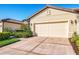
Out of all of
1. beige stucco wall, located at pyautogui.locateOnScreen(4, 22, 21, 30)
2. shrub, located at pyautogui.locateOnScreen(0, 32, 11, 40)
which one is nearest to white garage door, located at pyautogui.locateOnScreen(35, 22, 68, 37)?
beige stucco wall, located at pyautogui.locateOnScreen(4, 22, 21, 30)

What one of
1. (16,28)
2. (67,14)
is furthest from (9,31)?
(67,14)

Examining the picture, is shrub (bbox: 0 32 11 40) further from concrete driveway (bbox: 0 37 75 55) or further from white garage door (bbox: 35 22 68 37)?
white garage door (bbox: 35 22 68 37)

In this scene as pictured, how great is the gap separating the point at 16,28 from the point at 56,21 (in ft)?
13.6

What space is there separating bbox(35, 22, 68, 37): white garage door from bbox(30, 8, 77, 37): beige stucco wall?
475 mm

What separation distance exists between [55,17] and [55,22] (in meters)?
0.52

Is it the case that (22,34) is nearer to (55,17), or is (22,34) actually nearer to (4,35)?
(4,35)

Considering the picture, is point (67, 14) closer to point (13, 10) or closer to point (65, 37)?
point (65, 37)

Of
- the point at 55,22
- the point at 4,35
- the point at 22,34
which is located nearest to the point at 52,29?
the point at 55,22

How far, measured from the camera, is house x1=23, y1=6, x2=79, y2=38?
44.8 feet

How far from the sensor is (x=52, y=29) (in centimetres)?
1528

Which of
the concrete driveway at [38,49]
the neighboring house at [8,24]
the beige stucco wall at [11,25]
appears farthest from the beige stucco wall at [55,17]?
the concrete driveway at [38,49]

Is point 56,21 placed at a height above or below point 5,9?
below
